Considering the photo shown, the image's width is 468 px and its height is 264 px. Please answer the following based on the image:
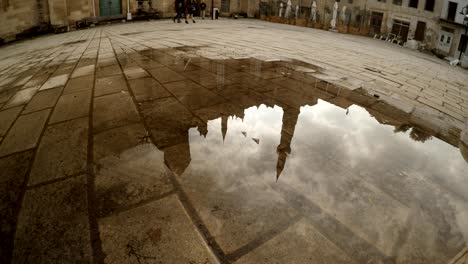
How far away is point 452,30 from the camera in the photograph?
24453 millimetres

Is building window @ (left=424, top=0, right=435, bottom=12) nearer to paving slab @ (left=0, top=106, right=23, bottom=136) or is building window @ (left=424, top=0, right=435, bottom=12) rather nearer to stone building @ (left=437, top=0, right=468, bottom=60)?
stone building @ (left=437, top=0, right=468, bottom=60)

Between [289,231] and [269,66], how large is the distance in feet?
22.8

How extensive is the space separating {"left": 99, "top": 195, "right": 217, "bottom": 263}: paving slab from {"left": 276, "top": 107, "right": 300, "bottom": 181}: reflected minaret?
1.44 m

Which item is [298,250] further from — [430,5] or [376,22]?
[376,22]

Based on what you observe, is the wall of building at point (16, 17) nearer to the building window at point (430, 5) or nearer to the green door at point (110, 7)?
the green door at point (110, 7)

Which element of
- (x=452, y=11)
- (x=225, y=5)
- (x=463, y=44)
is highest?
(x=225, y=5)

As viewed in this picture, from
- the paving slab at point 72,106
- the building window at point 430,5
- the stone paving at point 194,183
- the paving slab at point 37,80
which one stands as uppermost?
the building window at point 430,5

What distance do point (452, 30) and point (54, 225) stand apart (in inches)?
1230

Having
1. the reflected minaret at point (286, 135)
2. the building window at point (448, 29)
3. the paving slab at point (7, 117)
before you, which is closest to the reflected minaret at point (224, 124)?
the reflected minaret at point (286, 135)

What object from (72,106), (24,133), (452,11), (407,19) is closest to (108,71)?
(72,106)

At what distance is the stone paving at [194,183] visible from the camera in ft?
9.37

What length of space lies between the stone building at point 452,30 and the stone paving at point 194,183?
2170 cm

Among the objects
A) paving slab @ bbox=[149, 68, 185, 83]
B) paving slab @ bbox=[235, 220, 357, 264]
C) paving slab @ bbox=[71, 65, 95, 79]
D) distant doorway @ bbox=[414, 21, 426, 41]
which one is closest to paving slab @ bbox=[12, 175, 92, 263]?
paving slab @ bbox=[235, 220, 357, 264]

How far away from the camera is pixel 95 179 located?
3.73 meters
